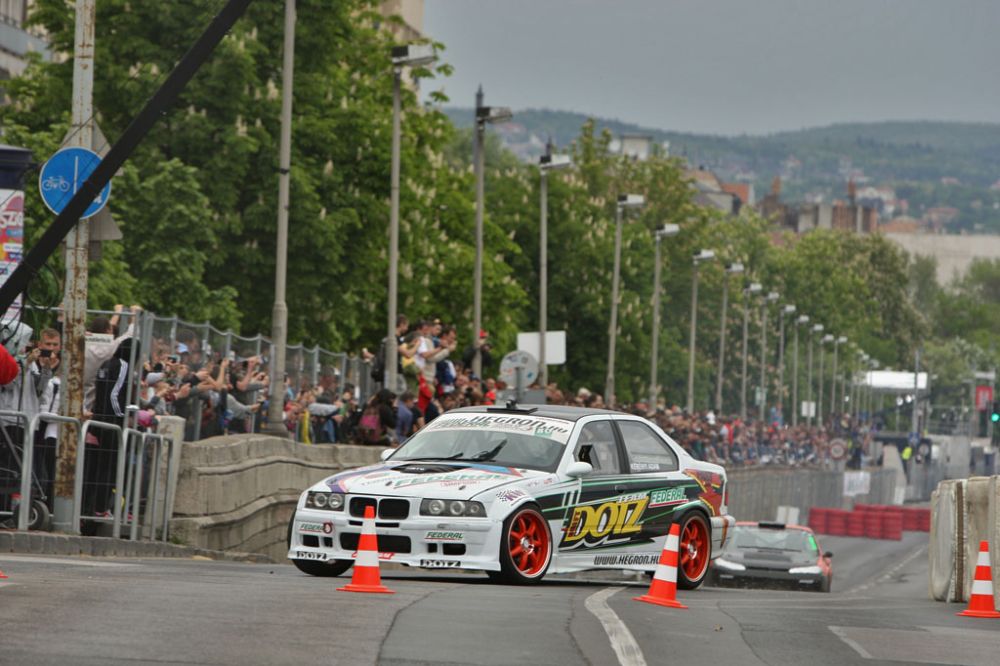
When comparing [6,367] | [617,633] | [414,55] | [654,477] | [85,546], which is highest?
[414,55]

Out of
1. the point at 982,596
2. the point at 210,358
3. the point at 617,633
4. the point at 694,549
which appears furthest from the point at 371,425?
the point at 617,633

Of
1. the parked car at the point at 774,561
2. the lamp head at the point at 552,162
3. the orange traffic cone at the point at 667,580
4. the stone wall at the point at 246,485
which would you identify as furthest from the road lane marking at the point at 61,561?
the lamp head at the point at 552,162

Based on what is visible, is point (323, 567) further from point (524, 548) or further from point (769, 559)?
point (769, 559)

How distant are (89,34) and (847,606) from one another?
926 cm

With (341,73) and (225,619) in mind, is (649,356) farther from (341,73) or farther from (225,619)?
(225,619)

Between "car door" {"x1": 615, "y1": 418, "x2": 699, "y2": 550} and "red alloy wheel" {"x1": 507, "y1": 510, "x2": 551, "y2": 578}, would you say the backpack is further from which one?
"red alloy wheel" {"x1": 507, "y1": 510, "x2": 551, "y2": 578}

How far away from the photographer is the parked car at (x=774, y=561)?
4162 cm

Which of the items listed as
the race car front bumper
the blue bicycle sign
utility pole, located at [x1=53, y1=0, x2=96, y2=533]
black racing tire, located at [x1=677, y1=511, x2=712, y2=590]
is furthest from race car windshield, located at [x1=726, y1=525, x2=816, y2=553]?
the race car front bumper

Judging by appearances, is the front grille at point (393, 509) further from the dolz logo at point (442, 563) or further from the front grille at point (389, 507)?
the dolz logo at point (442, 563)

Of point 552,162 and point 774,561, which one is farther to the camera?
point 552,162

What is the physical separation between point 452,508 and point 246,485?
9.34m

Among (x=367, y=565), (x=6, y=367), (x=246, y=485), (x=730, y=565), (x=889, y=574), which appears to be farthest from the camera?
(x=889, y=574)

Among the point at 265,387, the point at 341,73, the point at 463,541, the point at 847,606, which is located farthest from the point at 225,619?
the point at 341,73

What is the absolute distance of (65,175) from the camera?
20.7m
